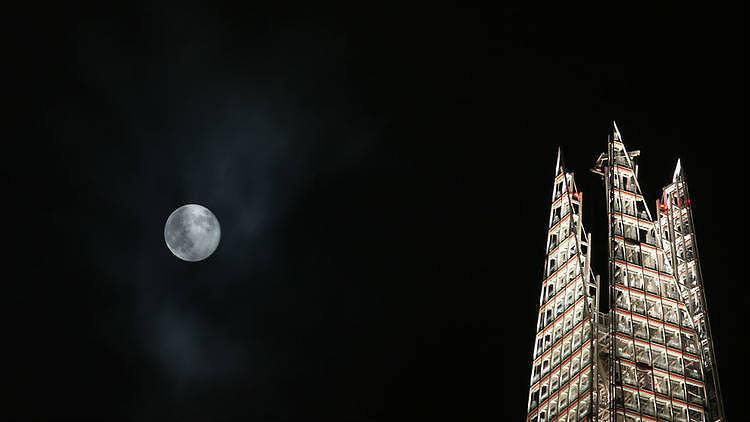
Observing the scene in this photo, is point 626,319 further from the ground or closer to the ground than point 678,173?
closer to the ground


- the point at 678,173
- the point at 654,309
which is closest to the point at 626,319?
the point at 654,309

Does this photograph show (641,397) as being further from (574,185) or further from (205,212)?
(205,212)

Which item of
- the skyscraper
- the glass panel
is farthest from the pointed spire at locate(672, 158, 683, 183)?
the glass panel

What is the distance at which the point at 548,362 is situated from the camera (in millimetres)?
86750

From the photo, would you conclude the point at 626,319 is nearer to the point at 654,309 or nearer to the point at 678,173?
the point at 654,309

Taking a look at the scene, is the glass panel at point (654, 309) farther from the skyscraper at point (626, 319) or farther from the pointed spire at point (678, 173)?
the pointed spire at point (678, 173)

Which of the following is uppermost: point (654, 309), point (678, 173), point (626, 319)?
point (678, 173)

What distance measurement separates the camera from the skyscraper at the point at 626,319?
3093 inches

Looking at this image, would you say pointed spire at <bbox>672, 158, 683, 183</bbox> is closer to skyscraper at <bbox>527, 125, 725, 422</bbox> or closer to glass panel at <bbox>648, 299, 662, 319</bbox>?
skyscraper at <bbox>527, 125, 725, 422</bbox>

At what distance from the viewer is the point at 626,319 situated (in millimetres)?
81312

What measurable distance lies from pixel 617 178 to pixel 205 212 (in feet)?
143

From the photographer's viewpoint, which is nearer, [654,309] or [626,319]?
[626,319]

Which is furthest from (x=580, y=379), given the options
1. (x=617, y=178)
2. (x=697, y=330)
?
(x=617, y=178)

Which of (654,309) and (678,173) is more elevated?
(678,173)
